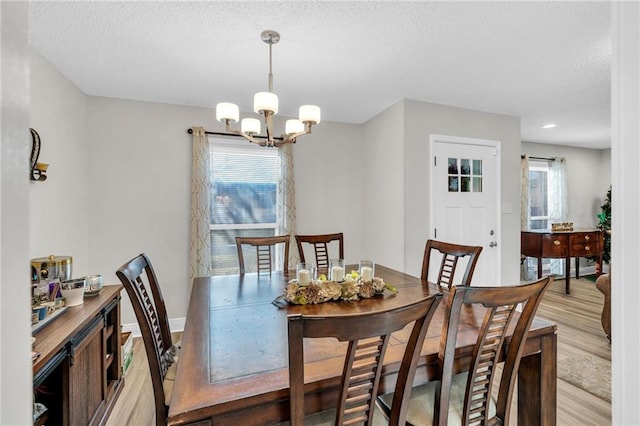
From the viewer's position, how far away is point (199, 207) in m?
3.41

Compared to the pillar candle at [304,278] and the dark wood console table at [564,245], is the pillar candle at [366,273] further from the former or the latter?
the dark wood console table at [564,245]

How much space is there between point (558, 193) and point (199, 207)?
19.8 ft

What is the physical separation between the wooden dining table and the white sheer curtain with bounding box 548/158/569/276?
5.31 m

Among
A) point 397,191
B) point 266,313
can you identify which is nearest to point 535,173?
point 397,191

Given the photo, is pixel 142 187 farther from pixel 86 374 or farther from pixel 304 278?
pixel 304 278

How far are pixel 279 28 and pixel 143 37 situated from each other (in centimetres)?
92

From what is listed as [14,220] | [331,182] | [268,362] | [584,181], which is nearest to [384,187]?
[331,182]

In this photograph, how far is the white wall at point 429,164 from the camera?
335 centimetres

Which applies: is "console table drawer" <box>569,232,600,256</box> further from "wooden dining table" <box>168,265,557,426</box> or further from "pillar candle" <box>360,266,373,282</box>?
"pillar candle" <box>360,266,373,282</box>

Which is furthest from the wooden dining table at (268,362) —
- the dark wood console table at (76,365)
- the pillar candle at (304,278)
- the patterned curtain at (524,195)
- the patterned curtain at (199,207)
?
the patterned curtain at (524,195)

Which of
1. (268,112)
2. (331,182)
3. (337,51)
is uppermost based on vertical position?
(337,51)

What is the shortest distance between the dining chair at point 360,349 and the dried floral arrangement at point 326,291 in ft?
2.27

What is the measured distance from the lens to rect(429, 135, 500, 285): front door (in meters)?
3.53

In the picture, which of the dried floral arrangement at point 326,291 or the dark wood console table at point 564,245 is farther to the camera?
the dark wood console table at point 564,245
